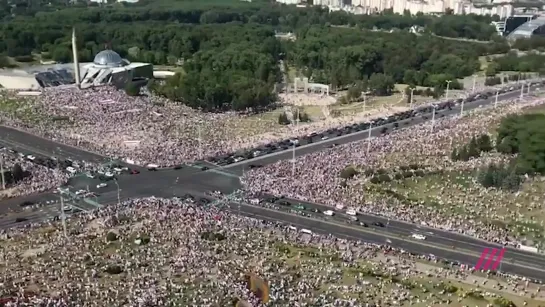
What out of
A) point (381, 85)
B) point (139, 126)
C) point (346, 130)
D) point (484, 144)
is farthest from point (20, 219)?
point (381, 85)

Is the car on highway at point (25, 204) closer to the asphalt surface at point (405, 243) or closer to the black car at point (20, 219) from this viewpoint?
the black car at point (20, 219)

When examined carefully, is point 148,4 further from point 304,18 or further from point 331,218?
point 331,218

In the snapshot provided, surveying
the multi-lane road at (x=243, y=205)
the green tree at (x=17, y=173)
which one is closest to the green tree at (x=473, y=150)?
the multi-lane road at (x=243, y=205)

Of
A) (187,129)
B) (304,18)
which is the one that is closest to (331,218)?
(187,129)

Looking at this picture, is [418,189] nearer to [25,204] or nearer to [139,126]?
[25,204]

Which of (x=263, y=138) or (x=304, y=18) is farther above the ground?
(x=304, y=18)

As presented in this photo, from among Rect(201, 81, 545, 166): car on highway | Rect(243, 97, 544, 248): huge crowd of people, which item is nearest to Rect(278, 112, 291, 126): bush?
Rect(201, 81, 545, 166): car on highway
